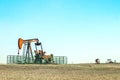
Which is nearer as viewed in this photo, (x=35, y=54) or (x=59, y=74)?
(x=59, y=74)

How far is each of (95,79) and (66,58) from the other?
4581 cm

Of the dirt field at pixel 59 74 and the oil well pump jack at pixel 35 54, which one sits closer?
the dirt field at pixel 59 74

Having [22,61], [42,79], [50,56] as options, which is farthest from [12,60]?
[42,79]

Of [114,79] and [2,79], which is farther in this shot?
[114,79]

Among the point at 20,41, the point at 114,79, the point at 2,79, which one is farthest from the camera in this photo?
the point at 20,41

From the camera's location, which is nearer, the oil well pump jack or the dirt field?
the dirt field

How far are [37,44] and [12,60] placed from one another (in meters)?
5.79

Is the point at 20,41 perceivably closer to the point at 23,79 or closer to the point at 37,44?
the point at 37,44

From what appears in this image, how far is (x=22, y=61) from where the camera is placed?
6744 centimetres

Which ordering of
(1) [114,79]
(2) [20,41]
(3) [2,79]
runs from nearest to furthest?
1. (3) [2,79]
2. (1) [114,79]
3. (2) [20,41]

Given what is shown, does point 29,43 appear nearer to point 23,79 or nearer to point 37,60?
point 37,60

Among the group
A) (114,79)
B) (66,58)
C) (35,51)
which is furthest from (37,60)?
(114,79)

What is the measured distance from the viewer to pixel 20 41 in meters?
67.2

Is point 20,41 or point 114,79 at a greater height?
point 20,41
